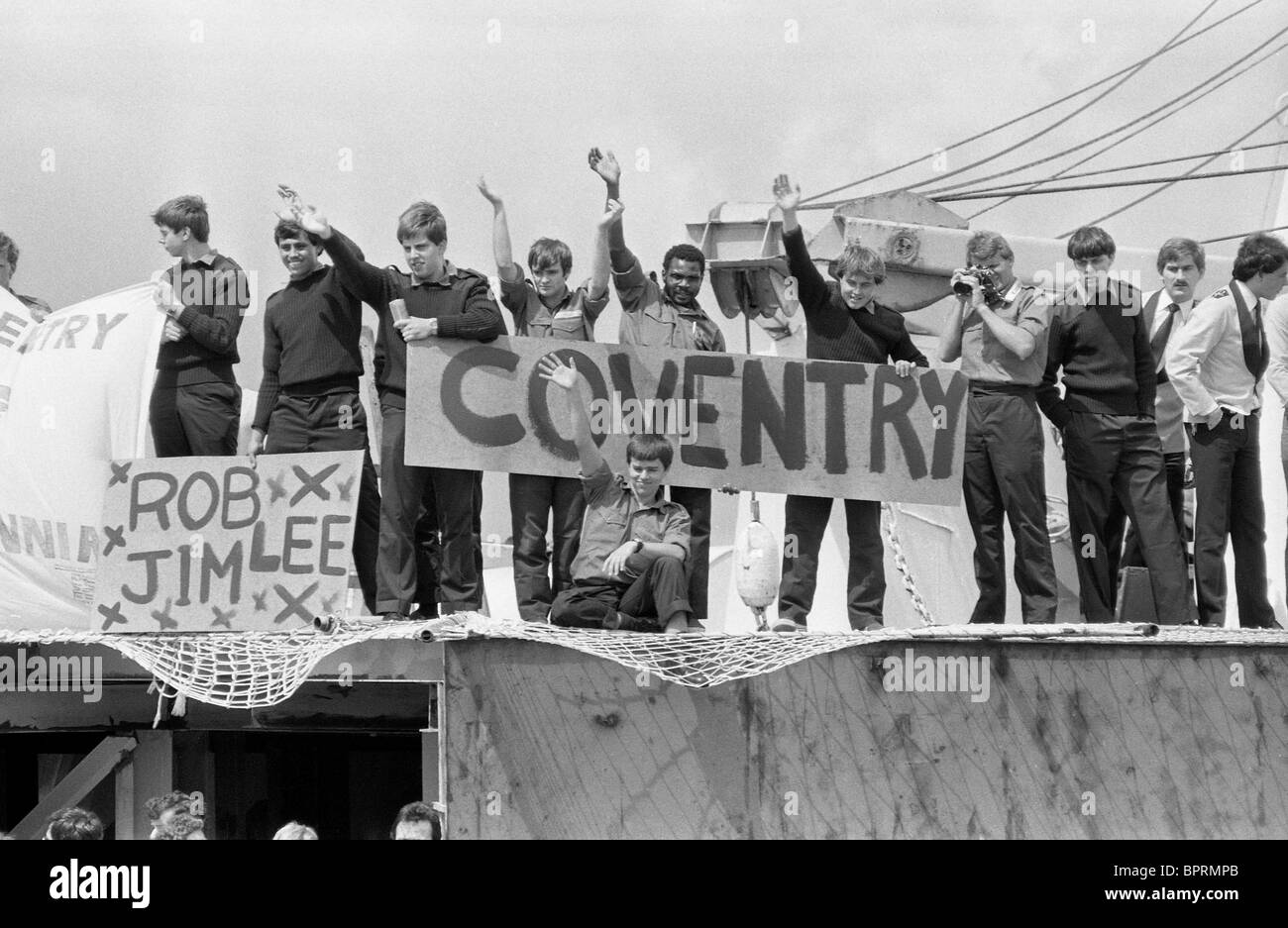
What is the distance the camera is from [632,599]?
790 centimetres

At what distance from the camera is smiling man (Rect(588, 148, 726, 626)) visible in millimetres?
8805

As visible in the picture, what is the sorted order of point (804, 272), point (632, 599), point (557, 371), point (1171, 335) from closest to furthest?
point (632, 599), point (557, 371), point (804, 272), point (1171, 335)

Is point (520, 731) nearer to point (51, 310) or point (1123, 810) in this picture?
point (1123, 810)

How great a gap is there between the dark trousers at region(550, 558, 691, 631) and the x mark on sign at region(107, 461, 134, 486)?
2.41 m

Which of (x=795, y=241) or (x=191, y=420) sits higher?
(x=795, y=241)

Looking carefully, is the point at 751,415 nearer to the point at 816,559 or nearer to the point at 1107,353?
the point at 816,559

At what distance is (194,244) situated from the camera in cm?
912

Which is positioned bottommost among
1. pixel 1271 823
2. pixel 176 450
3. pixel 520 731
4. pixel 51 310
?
pixel 1271 823

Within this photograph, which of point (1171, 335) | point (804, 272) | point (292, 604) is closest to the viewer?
point (292, 604)

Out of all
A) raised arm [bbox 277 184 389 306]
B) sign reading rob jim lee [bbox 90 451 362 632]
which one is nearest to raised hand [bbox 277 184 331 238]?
raised arm [bbox 277 184 389 306]

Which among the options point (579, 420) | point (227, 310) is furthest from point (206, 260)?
point (579, 420)

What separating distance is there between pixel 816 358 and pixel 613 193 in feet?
4.46
